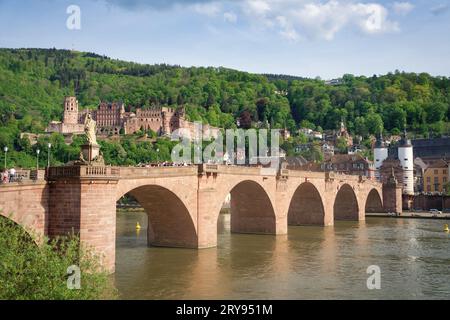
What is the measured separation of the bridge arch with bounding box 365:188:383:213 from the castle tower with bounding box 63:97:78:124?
397ft

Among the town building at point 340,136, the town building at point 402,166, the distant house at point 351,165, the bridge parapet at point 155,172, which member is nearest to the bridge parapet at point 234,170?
the bridge parapet at point 155,172

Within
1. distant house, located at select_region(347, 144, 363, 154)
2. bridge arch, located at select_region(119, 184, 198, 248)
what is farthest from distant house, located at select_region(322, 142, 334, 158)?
bridge arch, located at select_region(119, 184, 198, 248)

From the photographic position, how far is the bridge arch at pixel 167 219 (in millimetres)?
37825

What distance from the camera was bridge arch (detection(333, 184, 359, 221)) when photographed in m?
78.3

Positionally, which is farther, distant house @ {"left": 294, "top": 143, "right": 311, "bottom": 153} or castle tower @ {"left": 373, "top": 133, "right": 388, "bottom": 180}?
distant house @ {"left": 294, "top": 143, "right": 311, "bottom": 153}

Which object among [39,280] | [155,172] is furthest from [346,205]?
[39,280]

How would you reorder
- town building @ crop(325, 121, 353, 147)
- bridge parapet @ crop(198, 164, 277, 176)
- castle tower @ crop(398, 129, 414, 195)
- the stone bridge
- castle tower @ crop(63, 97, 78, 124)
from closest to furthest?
the stone bridge → bridge parapet @ crop(198, 164, 277, 176) → castle tower @ crop(398, 129, 414, 195) → town building @ crop(325, 121, 353, 147) → castle tower @ crop(63, 97, 78, 124)

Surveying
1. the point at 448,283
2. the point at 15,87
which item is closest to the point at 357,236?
the point at 448,283

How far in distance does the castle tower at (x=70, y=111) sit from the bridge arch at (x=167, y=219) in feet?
498

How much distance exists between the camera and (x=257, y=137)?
154 metres

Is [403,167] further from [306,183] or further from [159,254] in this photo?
[159,254]

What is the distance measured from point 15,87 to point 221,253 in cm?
17645

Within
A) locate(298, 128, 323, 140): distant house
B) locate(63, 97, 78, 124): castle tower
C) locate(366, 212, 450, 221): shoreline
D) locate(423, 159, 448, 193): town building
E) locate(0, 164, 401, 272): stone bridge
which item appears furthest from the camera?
locate(63, 97, 78, 124): castle tower

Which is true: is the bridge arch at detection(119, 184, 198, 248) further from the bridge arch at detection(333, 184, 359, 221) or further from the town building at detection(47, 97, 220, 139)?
the town building at detection(47, 97, 220, 139)
